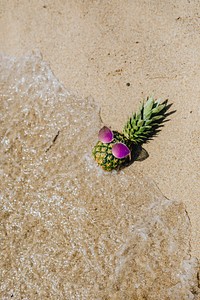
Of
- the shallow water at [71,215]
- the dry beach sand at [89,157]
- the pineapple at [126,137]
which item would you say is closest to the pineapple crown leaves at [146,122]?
the pineapple at [126,137]

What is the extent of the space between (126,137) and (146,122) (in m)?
0.35

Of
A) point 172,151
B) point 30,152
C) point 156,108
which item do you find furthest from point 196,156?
point 30,152

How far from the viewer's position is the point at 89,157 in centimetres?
518

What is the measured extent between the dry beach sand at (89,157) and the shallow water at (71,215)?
13mm

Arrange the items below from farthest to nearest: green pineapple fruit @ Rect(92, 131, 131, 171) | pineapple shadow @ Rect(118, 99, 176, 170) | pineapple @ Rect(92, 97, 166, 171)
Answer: pineapple shadow @ Rect(118, 99, 176, 170)
green pineapple fruit @ Rect(92, 131, 131, 171)
pineapple @ Rect(92, 97, 166, 171)

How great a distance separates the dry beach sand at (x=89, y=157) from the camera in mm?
4832

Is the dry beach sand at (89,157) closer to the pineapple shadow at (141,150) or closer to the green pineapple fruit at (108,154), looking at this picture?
the pineapple shadow at (141,150)

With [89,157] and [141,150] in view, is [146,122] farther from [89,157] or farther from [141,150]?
[89,157]

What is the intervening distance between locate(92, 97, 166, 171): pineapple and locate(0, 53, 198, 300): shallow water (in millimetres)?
269

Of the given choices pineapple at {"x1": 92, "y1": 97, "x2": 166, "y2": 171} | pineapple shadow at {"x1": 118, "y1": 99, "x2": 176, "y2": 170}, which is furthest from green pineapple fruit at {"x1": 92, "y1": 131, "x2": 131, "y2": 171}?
pineapple shadow at {"x1": 118, "y1": 99, "x2": 176, "y2": 170}

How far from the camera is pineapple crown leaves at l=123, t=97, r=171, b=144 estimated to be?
15.7 ft

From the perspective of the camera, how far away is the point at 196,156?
198 inches

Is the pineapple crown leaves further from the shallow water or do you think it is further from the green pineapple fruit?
the shallow water

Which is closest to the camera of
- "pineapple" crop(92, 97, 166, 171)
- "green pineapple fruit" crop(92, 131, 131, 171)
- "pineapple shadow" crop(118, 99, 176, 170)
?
"pineapple" crop(92, 97, 166, 171)
